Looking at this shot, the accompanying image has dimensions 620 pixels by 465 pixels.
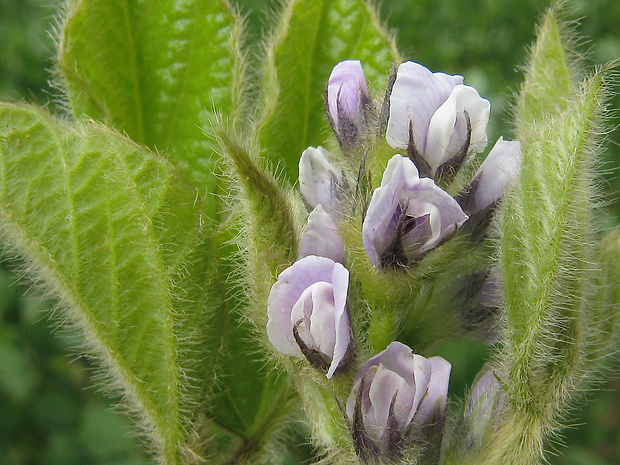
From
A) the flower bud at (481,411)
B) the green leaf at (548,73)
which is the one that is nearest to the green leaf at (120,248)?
the flower bud at (481,411)

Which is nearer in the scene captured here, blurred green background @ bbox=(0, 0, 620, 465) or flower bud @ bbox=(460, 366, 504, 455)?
flower bud @ bbox=(460, 366, 504, 455)

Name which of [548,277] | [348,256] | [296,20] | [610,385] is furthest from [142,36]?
[610,385]

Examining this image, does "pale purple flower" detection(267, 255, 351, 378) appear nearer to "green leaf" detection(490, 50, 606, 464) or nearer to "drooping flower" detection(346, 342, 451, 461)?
"drooping flower" detection(346, 342, 451, 461)

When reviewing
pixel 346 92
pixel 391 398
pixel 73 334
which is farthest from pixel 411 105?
pixel 73 334

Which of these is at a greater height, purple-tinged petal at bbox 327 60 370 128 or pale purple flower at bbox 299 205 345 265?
purple-tinged petal at bbox 327 60 370 128

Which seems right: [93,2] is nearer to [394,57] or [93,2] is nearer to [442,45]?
[394,57]

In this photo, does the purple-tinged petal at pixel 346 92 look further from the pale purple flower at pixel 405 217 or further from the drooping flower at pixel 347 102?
the pale purple flower at pixel 405 217

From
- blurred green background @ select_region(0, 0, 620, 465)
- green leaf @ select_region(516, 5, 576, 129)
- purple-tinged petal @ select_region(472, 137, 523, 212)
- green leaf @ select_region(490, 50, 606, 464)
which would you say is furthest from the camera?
blurred green background @ select_region(0, 0, 620, 465)

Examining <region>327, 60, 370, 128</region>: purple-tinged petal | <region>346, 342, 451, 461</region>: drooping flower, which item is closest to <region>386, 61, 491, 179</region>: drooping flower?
<region>327, 60, 370, 128</region>: purple-tinged petal
